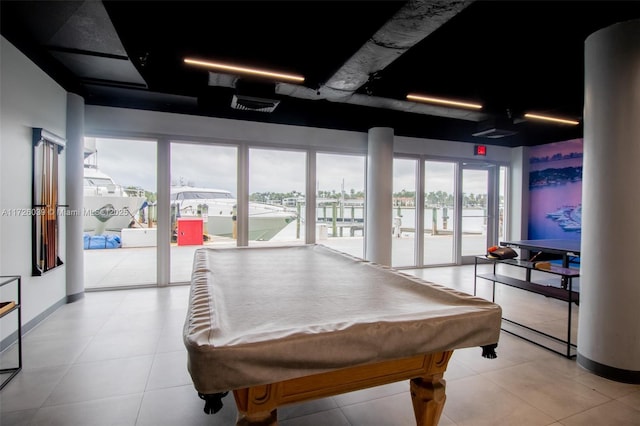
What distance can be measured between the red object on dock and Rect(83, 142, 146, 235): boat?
729 mm

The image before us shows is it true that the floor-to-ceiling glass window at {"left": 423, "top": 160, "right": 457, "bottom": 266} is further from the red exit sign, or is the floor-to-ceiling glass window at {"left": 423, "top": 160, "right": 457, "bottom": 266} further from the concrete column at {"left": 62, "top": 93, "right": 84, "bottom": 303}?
the concrete column at {"left": 62, "top": 93, "right": 84, "bottom": 303}

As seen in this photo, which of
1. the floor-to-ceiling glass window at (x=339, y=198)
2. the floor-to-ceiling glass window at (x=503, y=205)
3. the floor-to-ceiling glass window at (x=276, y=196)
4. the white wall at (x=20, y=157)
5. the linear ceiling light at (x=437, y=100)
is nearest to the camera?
the white wall at (x=20, y=157)

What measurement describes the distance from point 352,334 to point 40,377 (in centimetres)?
269

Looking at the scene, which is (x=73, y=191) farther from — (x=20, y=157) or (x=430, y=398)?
(x=430, y=398)

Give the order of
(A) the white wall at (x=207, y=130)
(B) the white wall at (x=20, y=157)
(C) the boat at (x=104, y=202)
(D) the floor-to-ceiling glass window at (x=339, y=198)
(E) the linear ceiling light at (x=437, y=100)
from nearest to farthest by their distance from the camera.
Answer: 1. (B) the white wall at (x=20, y=157)
2. (E) the linear ceiling light at (x=437, y=100)
3. (A) the white wall at (x=207, y=130)
4. (C) the boat at (x=104, y=202)
5. (D) the floor-to-ceiling glass window at (x=339, y=198)

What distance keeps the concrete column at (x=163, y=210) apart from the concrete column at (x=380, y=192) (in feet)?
12.0

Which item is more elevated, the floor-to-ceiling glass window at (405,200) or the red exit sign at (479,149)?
the red exit sign at (479,149)

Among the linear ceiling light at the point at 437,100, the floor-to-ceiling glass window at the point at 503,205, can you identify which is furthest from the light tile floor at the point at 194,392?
the floor-to-ceiling glass window at the point at 503,205

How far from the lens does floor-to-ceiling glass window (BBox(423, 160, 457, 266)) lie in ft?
23.2

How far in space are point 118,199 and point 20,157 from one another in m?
2.11

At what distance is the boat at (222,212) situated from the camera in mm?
5465

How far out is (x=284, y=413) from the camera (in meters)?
2.03

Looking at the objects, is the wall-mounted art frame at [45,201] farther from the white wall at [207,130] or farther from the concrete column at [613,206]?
the concrete column at [613,206]

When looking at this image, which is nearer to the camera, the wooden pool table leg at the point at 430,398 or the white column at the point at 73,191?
the wooden pool table leg at the point at 430,398
